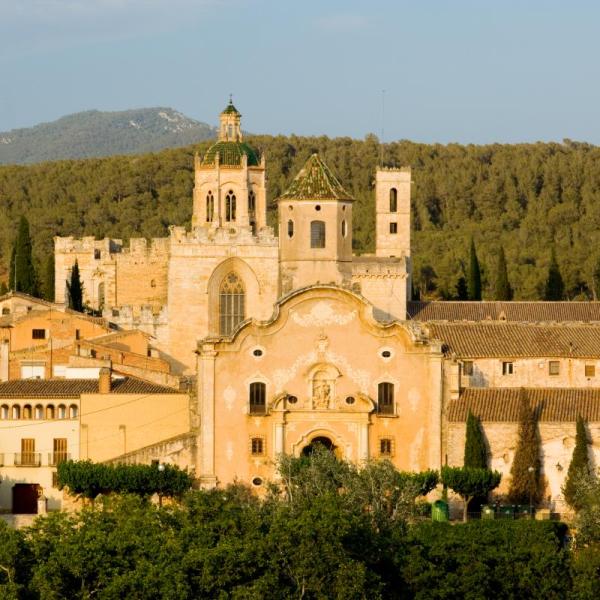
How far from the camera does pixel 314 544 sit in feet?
154

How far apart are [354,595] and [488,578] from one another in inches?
186

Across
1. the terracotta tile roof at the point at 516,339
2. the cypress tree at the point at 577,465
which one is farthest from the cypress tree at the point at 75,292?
the cypress tree at the point at 577,465

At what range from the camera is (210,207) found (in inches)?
3329

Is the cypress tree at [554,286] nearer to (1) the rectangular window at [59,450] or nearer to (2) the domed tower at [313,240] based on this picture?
(2) the domed tower at [313,240]

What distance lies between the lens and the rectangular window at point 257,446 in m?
61.3

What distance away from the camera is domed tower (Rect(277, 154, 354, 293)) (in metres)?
69.8

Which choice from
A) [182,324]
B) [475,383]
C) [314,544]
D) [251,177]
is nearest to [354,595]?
[314,544]

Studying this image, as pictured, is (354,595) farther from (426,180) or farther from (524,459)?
(426,180)

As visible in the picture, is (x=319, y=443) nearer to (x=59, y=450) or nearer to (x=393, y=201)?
(x=59, y=450)

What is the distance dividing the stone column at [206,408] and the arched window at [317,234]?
375 inches

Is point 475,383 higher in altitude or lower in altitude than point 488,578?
higher

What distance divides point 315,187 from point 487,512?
17988 mm

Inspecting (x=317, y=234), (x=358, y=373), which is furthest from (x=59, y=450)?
(x=317, y=234)

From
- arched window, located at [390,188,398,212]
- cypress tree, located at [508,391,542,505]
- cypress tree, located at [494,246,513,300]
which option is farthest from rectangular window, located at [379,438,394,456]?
cypress tree, located at [494,246,513,300]
